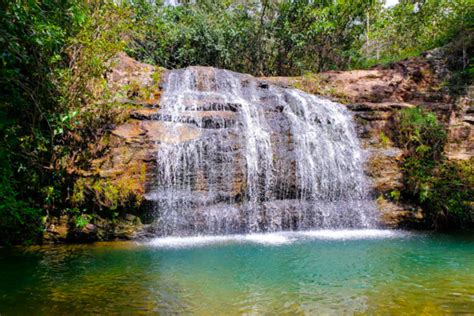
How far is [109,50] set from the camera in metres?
9.87

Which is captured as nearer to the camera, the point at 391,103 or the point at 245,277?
the point at 245,277

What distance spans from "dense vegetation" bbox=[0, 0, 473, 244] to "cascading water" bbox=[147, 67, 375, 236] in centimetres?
174

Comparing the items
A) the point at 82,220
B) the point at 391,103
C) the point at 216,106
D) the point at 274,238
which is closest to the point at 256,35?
the point at 391,103

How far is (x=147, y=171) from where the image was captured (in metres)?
8.96

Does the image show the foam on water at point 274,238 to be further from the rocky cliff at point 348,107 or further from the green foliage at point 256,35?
the green foliage at point 256,35

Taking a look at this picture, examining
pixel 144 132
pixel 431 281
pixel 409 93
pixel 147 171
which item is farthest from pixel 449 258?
pixel 409 93

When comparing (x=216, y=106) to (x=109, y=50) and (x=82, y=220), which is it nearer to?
(x=109, y=50)

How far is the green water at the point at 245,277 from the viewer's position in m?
4.33

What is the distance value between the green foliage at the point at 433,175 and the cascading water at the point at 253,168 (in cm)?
139

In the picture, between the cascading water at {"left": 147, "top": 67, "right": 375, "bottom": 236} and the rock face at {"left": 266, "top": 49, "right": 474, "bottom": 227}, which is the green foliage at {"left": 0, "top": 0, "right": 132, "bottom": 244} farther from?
the rock face at {"left": 266, "top": 49, "right": 474, "bottom": 227}

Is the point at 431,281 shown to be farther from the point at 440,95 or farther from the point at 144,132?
the point at 440,95

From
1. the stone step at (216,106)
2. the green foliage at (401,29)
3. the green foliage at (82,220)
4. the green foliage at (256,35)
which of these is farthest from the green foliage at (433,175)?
the green foliage at (256,35)

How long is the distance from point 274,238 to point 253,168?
2.14m

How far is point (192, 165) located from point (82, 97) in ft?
10.6
